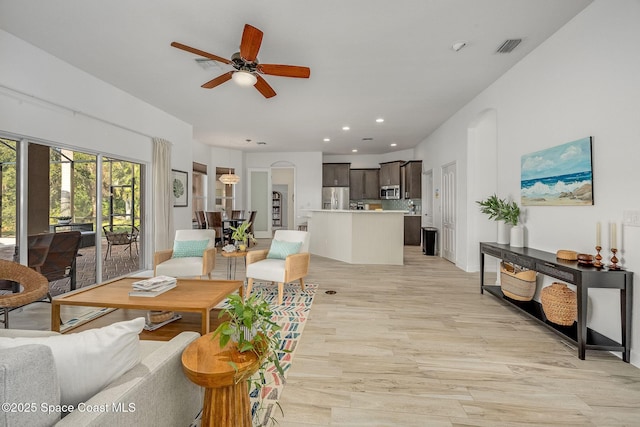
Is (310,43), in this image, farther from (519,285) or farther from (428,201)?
(428,201)

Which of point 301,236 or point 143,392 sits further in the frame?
point 301,236

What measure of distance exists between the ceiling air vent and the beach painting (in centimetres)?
120

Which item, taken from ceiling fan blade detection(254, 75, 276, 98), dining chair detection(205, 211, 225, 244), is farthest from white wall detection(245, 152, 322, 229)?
ceiling fan blade detection(254, 75, 276, 98)

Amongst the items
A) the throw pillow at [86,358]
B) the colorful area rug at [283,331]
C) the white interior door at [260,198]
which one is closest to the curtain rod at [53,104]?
the colorful area rug at [283,331]

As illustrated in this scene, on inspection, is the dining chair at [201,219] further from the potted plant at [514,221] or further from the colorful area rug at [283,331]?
the potted plant at [514,221]

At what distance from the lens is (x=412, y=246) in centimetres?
828

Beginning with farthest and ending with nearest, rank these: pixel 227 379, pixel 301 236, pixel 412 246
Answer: pixel 412 246 → pixel 301 236 → pixel 227 379

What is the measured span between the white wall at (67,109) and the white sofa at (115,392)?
3.10 metres

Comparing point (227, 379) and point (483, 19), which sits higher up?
point (483, 19)

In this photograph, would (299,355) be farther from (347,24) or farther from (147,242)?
(147,242)

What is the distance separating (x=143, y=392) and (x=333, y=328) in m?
1.98

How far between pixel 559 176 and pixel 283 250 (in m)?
3.26

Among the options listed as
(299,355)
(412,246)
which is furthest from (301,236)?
(412,246)

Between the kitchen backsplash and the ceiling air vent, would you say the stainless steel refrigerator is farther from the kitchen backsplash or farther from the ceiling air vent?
the ceiling air vent
